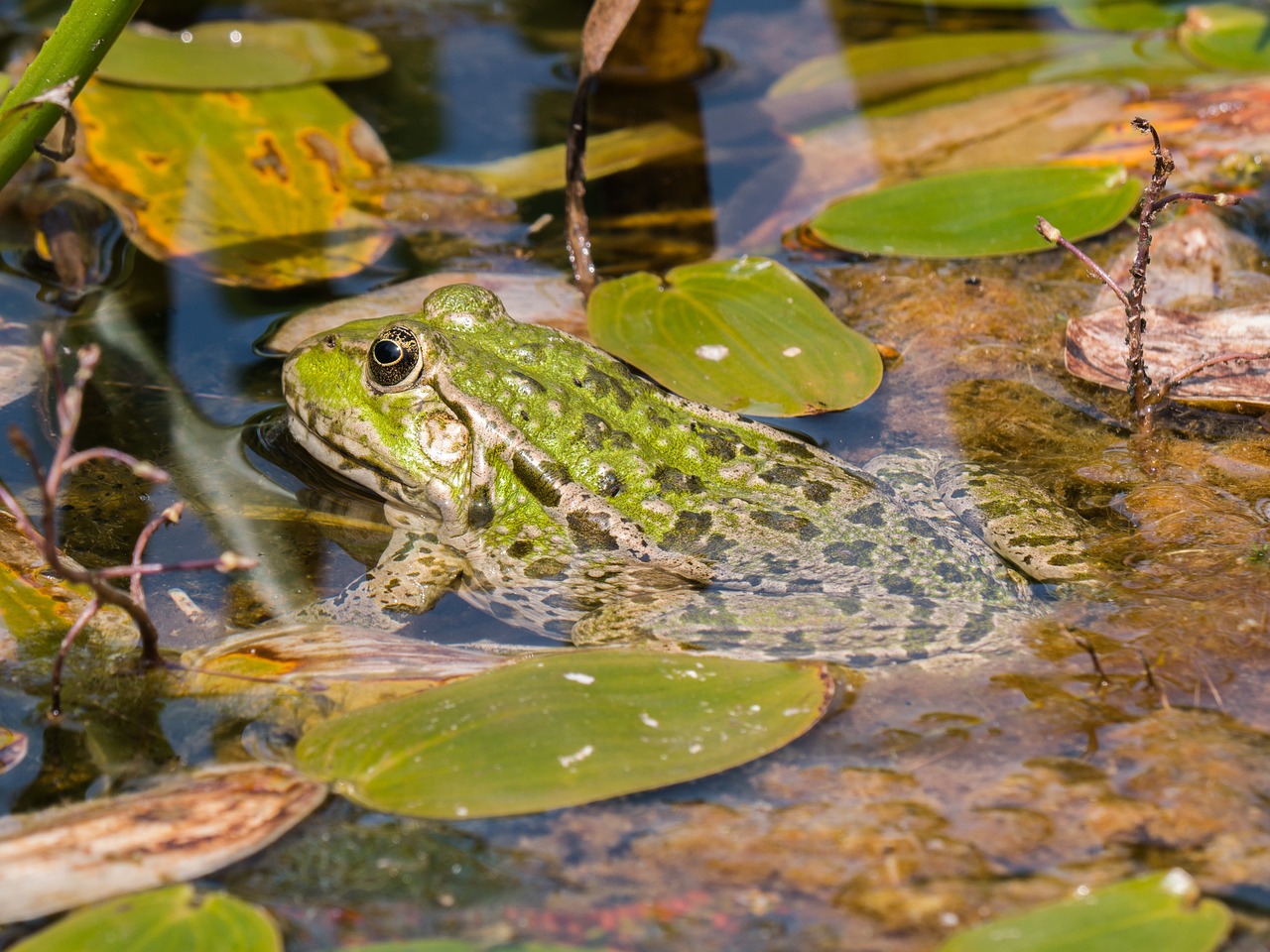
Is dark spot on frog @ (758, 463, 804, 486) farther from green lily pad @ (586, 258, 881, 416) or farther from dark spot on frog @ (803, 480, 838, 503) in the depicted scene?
green lily pad @ (586, 258, 881, 416)

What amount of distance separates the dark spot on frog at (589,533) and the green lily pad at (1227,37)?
477 centimetres

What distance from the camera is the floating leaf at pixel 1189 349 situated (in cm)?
377

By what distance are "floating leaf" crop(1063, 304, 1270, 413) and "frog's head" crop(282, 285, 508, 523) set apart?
2.29 metres

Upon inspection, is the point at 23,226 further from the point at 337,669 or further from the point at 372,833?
the point at 372,833

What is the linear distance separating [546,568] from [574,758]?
1.14 metres

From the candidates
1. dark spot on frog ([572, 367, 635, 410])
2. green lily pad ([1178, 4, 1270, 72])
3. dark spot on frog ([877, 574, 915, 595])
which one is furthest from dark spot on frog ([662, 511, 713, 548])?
green lily pad ([1178, 4, 1270, 72])

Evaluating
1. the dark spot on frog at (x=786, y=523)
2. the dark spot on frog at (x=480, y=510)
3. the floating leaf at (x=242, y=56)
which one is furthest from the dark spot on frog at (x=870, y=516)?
the floating leaf at (x=242, y=56)

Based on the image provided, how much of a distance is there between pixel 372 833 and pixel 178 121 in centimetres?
398

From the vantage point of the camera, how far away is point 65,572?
7.48ft

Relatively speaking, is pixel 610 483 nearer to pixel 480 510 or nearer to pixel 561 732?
pixel 480 510

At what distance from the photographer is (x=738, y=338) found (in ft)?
13.1

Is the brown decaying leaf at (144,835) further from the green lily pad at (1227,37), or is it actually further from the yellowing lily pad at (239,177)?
the green lily pad at (1227,37)

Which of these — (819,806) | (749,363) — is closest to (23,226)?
(749,363)

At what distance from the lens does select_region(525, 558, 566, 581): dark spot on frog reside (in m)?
3.38
